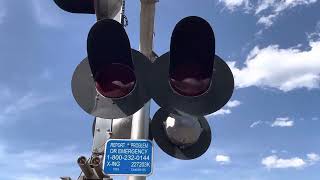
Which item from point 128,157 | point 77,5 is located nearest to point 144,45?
point 77,5

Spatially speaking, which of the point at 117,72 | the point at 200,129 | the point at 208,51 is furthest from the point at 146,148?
the point at 208,51

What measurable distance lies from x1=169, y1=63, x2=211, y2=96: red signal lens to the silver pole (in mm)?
543

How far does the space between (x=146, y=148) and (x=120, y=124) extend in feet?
1.12

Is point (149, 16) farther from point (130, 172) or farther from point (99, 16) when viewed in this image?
point (130, 172)

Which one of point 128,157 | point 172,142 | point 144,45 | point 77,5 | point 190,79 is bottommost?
point 128,157

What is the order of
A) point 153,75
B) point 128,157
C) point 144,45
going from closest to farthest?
point 153,75
point 128,157
point 144,45

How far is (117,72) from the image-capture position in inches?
130

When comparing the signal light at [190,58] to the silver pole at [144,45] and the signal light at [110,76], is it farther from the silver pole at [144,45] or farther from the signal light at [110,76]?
the silver pole at [144,45]

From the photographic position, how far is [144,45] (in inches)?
151

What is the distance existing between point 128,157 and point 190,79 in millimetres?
868

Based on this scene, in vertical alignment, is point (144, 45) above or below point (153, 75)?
above

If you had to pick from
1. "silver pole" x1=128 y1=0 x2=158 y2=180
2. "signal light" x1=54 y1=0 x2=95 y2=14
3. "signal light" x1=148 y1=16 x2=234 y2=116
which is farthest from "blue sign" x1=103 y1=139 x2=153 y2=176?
"signal light" x1=54 y1=0 x2=95 y2=14

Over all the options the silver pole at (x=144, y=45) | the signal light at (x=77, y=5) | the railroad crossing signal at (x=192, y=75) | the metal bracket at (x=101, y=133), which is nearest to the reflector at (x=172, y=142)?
the silver pole at (x=144, y=45)

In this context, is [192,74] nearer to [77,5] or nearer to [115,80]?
[115,80]
